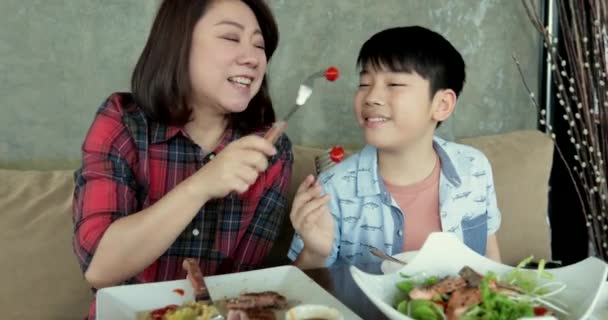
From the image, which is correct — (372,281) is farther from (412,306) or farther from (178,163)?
(178,163)

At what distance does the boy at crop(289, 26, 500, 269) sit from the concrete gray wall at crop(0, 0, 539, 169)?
1.74 feet

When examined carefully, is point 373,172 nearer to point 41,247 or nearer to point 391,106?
point 391,106

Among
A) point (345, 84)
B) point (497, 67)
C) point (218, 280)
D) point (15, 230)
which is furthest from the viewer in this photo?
point (497, 67)

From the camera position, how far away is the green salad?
0.77 metres

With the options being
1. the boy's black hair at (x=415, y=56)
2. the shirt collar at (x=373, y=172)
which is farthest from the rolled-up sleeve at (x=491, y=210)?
the boy's black hair at (x=415, y=56)

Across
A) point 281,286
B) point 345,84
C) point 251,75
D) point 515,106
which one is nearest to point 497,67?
point 515,106

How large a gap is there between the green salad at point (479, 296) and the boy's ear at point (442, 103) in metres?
0.53

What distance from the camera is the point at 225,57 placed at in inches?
44.9

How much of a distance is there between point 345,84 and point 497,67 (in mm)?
615

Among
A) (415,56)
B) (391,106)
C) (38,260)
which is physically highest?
(415,56)

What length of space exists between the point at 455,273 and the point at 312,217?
0.28 meters

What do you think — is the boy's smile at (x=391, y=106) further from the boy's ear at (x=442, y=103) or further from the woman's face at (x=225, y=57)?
the woman's face at (x=225, y=57)

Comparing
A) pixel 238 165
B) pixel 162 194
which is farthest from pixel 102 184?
pixel 238 165

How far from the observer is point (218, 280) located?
0.94 meters
